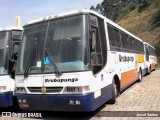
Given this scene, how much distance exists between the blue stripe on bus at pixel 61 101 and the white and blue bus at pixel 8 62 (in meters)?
0.87

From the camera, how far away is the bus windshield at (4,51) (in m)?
9.23

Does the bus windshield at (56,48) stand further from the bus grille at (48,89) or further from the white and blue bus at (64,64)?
the bus grille at (48,89)

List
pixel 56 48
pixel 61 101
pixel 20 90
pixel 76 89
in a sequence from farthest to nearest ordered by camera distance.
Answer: pixel 20 90
pixel 56 48
pixel 61 101
pixel 76 89

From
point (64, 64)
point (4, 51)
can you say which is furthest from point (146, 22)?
point (64, 64)

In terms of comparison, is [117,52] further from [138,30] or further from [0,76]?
[138,30]

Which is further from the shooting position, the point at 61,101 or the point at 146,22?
the point at 146,22

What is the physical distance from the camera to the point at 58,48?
7.93m

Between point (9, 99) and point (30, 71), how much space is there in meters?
1.51

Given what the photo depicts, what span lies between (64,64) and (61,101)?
986mm

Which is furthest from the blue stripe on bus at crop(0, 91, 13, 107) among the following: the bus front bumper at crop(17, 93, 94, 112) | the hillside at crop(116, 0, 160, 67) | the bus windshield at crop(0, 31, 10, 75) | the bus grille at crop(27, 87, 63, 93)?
the hillside at crop(116, 0, 160, 67)

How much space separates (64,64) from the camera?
25.3 ft

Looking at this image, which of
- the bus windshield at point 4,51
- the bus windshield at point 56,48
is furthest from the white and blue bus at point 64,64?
the bus windshield at point 4,51

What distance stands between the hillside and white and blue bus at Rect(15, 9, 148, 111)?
1432 inches

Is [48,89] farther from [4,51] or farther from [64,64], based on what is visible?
[4,51]
